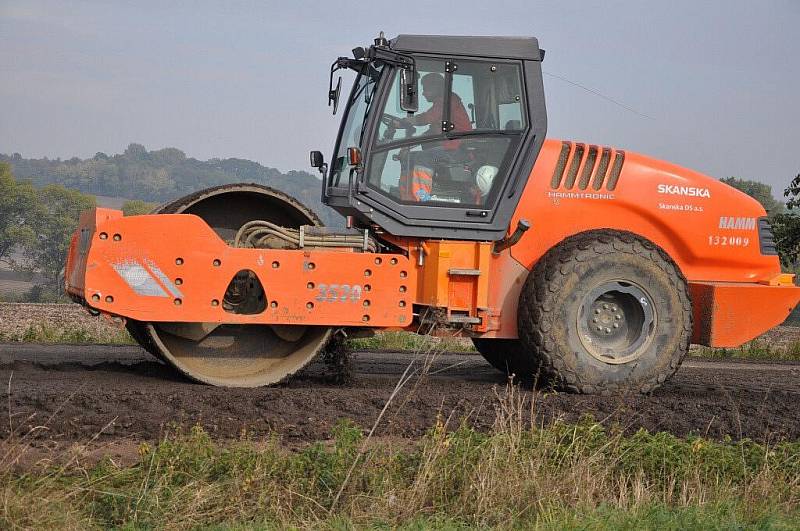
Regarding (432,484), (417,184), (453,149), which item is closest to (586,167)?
(453,149)

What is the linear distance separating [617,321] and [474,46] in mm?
2543

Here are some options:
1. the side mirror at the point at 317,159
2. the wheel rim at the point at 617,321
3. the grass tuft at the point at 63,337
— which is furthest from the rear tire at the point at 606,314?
the grass tuft at the point at 63,337

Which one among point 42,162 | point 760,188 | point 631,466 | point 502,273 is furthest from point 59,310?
point 42,162

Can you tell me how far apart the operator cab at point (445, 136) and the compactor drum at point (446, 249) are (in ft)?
0.04

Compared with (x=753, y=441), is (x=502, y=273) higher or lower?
higher

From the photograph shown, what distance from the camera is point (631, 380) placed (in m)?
8.09

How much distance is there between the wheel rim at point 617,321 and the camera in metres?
8.05

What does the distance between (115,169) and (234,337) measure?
110789 mm

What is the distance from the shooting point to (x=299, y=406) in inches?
266

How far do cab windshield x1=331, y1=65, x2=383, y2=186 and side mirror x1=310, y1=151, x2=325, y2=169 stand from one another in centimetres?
13

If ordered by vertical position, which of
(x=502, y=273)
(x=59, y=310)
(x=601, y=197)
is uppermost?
(x=601, y=197)

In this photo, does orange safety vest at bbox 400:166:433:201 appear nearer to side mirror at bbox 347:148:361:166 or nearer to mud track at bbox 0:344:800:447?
side mirror at bbox 347:148:361:166

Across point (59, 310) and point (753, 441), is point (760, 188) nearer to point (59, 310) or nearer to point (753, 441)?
point (59, 310)

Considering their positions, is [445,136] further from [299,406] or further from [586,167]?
[299,406]
